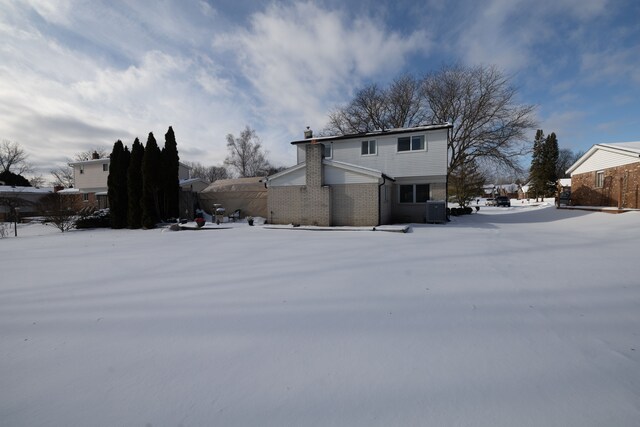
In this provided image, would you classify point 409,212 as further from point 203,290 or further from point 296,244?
point 203,290

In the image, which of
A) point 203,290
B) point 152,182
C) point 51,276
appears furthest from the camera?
point 152,182

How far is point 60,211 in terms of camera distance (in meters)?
13.0

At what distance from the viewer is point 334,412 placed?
5.82 feet

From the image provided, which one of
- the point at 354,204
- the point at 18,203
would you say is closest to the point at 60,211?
the point at 18,203

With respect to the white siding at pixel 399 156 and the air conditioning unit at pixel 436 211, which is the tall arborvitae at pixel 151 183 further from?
the air conditioning unit at pixel 436 211

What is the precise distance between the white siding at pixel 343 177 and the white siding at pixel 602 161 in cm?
1568

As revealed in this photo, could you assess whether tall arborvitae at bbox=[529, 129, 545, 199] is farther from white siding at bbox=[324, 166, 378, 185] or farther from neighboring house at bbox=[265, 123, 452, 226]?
white siding at bbox=[324, 166, 378, 185]

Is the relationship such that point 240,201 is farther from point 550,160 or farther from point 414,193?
point 550,160

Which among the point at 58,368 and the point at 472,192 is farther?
the point at 472,192

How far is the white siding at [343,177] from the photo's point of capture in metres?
12.5

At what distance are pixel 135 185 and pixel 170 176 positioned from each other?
2.07 metres

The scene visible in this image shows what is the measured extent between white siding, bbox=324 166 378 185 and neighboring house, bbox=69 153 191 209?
26.8 metres

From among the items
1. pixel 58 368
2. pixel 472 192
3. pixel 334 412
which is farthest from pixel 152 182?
pixel 472 192

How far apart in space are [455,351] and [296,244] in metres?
5.93
